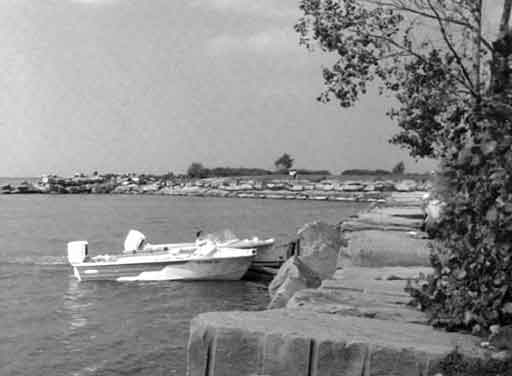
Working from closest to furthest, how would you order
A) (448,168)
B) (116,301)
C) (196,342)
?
(196,342)
(448,168)
(116,301)

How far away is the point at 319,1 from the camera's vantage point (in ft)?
26.5

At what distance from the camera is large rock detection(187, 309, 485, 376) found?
4.10 metres

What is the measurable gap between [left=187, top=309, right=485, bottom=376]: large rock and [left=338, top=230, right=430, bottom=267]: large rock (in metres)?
4.87

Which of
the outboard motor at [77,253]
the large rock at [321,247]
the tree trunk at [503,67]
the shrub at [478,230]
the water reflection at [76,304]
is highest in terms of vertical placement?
the tree trunk at [503,67]

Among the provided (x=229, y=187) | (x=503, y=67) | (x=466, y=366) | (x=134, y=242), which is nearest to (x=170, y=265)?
(x=134, y=242)

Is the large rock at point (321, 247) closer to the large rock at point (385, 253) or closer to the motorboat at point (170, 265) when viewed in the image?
the motorboat at point (170, 265)

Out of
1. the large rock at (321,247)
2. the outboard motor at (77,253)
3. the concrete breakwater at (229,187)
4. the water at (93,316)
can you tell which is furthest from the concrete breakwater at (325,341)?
the concrete breakwater at (229,187)

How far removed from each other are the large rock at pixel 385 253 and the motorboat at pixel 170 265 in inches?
486

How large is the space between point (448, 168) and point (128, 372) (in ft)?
29.1

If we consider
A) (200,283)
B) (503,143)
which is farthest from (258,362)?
(200,283)

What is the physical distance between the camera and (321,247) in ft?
62.1

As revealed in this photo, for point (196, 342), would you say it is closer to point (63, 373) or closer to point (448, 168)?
point (448, 168)

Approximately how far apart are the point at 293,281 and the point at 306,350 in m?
11.4

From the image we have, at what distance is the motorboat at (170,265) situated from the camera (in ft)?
77.5
